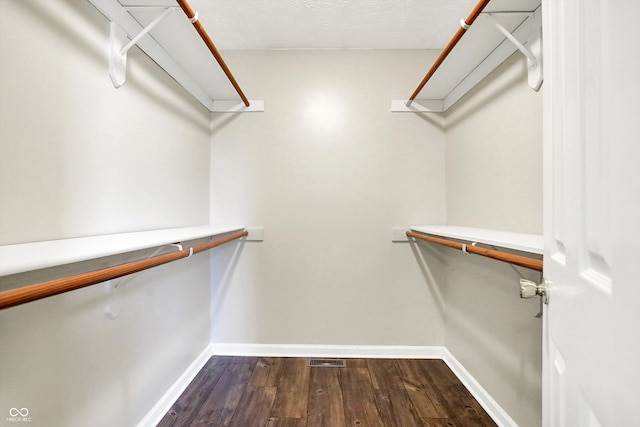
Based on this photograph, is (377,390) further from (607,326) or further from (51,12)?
(51,12)

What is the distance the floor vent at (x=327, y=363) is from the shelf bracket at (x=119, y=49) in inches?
75.4

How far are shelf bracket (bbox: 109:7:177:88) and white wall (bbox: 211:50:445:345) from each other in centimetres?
92

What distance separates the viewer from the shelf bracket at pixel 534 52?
1.18 m

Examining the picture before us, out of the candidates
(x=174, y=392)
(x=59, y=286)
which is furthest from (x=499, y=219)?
(x=174, y=392)

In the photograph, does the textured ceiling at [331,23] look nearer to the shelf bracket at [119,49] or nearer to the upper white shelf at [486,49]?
the upper white shelf at [486,49]

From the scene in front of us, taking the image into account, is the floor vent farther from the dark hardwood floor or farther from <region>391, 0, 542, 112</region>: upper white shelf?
<region>391, 0, 542, 112</region>: upper white shelf

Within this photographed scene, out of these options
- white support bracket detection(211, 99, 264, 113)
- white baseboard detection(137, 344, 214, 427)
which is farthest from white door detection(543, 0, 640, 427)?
white support bracket detection(211, 99, 264, 113)

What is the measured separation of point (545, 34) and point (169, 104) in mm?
1636

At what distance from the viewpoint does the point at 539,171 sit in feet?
3.94

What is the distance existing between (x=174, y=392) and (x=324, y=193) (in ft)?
4.92

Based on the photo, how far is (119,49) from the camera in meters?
1.16

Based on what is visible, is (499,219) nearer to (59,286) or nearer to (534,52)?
(534,52)

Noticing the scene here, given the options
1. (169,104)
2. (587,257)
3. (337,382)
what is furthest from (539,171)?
(169,104)

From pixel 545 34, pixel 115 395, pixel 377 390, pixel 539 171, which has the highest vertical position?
pixel 545 34
